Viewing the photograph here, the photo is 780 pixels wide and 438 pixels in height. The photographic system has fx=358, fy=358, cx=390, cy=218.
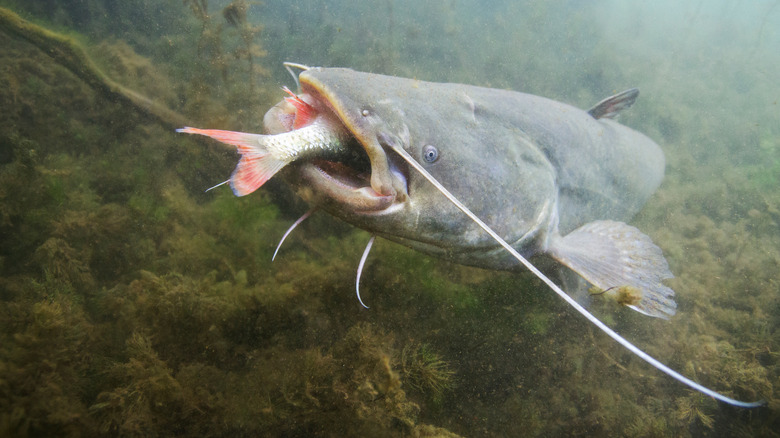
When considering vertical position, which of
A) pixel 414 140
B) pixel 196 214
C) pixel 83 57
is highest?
pixel 414 140

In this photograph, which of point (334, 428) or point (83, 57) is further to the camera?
point (83, 57)

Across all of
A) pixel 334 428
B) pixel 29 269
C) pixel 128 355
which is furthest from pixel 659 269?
pixel 29 269

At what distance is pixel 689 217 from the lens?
20.4 feet

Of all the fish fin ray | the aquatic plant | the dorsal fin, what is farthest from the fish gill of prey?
the aquatic plant

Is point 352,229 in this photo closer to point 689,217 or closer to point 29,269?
point 29,269

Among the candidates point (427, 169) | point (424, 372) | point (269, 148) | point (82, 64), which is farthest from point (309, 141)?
point (82, 64)

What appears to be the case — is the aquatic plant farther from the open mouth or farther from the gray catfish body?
the open mouth

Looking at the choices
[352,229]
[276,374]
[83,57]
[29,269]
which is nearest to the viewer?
[276,374]

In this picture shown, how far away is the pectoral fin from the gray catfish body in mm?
202

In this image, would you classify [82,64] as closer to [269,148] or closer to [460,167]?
[269,148]

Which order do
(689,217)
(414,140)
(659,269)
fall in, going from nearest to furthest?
(414,140) < (659,269) < (689,217)

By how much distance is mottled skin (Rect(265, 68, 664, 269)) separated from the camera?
5.39 feet

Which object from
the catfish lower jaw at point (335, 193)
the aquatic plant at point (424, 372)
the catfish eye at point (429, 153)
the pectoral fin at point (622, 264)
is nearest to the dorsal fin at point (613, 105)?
the pectoral fin at point (622, 264)

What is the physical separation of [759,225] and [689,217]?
140cm
